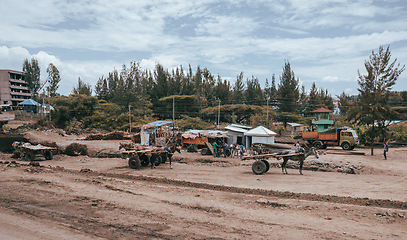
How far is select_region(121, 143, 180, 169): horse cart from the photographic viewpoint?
720 inches

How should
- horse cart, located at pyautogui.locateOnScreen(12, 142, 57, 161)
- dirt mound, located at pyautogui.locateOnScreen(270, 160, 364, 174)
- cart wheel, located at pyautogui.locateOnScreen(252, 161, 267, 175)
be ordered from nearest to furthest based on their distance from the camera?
cart wheel, located at pyautogui.locateOnScreen(252, 161, 267, 175) → dirt mound, located at pyautogui.locateOnScreen(270, 160, 364, 174) → horse cart, located at pyautogui.locateOnScreen(12, 142, 57, 161)

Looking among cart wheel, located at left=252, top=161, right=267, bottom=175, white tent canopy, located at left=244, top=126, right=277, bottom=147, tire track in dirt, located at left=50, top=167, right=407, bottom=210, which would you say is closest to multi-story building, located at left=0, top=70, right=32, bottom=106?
white tent canopy, located at left=244, top=126, right=277, bottom=147

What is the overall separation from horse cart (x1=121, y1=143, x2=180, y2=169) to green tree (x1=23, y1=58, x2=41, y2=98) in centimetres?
7005

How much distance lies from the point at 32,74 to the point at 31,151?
212 ft

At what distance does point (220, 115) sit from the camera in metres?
53.4

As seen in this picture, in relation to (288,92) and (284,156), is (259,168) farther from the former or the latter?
(288,92)

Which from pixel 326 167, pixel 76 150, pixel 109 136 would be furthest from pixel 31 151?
pixel 326 167

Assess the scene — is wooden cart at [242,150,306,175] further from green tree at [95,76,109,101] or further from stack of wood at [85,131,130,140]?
green tree at [95,76,109,101]

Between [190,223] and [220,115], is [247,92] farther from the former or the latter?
[190,223]

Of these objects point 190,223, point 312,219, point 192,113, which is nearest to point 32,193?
point 190,223

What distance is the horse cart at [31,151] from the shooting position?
2158cm

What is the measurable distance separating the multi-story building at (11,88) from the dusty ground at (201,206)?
87.2m

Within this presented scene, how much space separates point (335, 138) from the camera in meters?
30.3

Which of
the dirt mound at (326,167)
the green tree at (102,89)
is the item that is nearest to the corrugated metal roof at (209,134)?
the dirt mound at (326,167)
